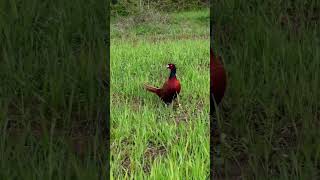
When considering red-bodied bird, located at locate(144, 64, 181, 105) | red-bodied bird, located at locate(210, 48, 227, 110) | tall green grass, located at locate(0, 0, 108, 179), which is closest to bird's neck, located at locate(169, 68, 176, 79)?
red-bodied bird, located at locate(144, 64, 181, 105)

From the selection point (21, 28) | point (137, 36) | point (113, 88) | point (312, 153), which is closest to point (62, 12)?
point (21, 28)

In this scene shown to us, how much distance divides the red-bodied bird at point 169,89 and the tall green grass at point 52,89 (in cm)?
44

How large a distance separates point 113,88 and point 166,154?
34cm

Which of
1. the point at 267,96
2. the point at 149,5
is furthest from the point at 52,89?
the point at 267,96

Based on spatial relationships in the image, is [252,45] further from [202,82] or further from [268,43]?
[202,82]

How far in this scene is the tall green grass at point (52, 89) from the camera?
2463 millimetres

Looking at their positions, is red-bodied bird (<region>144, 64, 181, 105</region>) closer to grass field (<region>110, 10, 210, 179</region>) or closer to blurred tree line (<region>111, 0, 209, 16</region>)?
grass field (<region>110, 10, 210, 179</region>)

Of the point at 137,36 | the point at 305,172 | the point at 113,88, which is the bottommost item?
the point at 305,172

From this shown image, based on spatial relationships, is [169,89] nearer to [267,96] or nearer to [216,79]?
[216,79]

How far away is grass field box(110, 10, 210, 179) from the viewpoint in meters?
2.17

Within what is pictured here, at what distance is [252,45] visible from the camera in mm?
3186

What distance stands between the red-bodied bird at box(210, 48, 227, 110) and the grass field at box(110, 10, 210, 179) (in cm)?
15

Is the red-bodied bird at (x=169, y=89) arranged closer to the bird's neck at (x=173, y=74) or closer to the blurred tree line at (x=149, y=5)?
the bird's neck at (x=173, y=74)

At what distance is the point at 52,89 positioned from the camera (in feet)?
9.13
